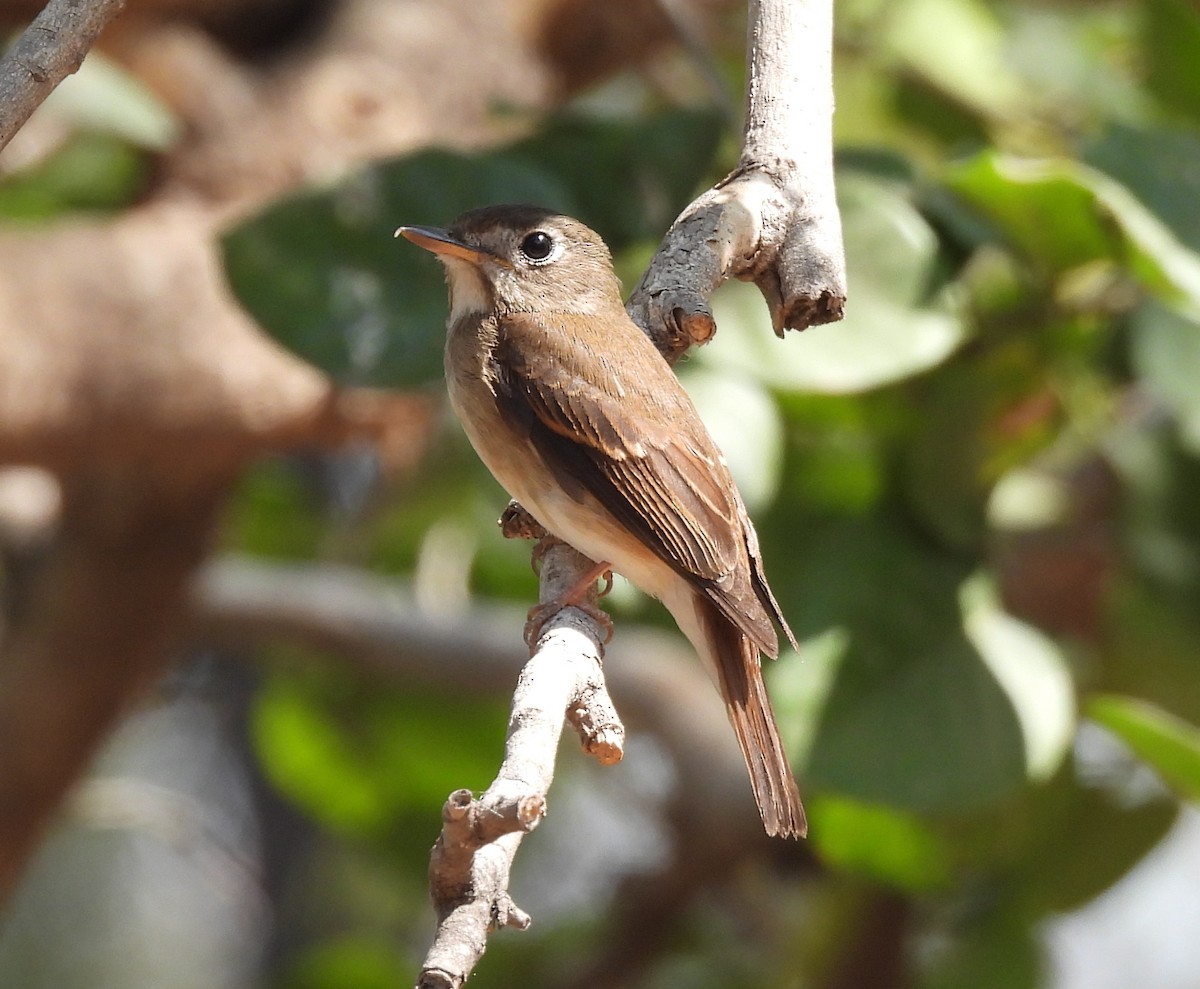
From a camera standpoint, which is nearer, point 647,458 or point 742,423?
point 647,458

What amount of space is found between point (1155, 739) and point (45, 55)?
2012 mm

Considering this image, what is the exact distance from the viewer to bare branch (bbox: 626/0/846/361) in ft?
6.46

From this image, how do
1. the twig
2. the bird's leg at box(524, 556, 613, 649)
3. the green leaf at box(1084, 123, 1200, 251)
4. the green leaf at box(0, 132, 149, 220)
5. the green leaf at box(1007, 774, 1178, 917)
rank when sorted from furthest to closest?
the green leaf at box(0, 132, 149, 220), the green leaf at box(1007, 774, 1178, 917), the green leaf at box(1084, 123, 1200, 251), the bird's leg at box(524, 556, 613, 649), the twig

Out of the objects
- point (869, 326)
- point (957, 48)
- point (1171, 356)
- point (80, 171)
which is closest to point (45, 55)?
point (869, 326)

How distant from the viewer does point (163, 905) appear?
10.5m

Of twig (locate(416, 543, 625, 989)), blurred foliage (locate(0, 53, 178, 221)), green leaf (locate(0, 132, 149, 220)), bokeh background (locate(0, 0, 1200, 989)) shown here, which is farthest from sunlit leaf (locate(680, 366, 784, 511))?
green leaf (locate(0, 132, 149, 220))

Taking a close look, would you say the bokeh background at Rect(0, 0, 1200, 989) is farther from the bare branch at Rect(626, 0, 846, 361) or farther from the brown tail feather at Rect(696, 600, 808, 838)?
the bare branch at Rect(626, 0, 846, 361)

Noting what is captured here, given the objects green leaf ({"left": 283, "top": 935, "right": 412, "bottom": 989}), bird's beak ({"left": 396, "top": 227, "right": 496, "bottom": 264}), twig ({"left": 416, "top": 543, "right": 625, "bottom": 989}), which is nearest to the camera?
twig ({"left": 416, "top": 543, "right": 625, "bottom": 989})

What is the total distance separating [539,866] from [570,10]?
2.90 metres

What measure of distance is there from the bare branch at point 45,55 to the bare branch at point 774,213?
0.76 meters

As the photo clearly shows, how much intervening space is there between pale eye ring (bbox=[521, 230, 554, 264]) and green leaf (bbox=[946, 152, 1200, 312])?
689 millimetres

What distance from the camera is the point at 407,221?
2.93 meters

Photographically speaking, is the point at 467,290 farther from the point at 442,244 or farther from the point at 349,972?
the point at 349,972

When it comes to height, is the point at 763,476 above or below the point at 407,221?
below
